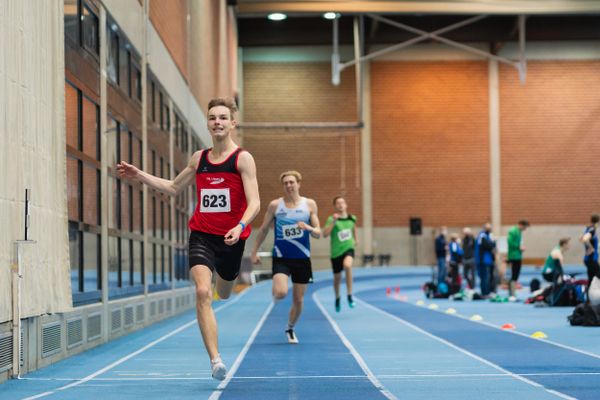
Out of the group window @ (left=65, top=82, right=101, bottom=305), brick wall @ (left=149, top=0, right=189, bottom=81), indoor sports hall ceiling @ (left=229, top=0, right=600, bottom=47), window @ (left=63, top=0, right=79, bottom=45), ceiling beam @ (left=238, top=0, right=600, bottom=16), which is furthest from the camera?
indoor sports hall ceiling @ (left=229, top=0, right=600, bottom=47)

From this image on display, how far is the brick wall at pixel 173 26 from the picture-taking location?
17.0 meters

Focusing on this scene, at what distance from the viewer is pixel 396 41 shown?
39.9 meters

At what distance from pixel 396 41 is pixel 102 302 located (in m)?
29.7

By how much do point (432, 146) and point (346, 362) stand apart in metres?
31.8

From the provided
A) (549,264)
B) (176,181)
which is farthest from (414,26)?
(176,181)

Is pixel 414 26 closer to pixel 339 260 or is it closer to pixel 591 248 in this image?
pixel 591 248

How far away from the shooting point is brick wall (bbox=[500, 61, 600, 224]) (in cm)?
→ 4019

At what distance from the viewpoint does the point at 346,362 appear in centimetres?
908

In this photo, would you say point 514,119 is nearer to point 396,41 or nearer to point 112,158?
point 396,41

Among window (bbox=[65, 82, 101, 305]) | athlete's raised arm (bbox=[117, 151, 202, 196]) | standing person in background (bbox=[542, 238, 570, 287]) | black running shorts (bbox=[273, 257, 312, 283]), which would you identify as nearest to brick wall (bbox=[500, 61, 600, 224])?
standing person in background (bbox=[542, 238, 570, 287])

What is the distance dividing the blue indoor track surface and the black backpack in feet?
0.86

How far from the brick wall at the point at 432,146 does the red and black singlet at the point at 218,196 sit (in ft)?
109

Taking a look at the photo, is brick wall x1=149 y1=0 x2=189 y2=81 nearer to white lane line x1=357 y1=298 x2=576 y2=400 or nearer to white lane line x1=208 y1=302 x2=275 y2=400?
white lane line x1=208 y1=302 x2=275 y2=400

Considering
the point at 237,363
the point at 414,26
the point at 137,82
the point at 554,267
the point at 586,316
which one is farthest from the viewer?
the point at 414,26
